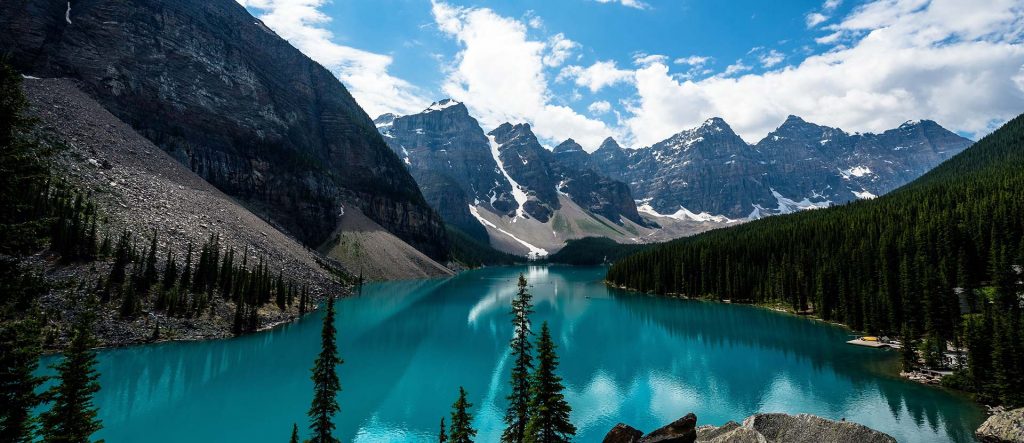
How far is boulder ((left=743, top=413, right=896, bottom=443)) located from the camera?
628 inches

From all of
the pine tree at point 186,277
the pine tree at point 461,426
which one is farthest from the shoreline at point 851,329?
the pine tree at point 186,277

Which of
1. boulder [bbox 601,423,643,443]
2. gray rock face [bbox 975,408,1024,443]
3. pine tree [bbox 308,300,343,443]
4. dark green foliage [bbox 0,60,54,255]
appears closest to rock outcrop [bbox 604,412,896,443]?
boulder [bbox 601,423,643,443]

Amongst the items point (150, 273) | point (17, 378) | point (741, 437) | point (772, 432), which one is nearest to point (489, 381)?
point (772, 432)

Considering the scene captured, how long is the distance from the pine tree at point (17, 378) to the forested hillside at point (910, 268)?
55243 mm

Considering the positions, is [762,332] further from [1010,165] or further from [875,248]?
[1010,165]

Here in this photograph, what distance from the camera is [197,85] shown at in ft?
477

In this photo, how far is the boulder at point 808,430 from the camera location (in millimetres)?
15953

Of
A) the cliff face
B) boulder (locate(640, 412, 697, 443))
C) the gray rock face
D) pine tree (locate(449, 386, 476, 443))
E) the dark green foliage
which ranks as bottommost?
the gray rock face

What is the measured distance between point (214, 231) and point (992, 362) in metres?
110

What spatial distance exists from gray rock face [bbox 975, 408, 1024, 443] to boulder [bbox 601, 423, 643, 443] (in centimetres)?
2852

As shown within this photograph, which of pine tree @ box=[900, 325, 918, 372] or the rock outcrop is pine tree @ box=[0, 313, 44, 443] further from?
pine tree @ box=[900, 325, 918, 372]

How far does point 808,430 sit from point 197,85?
Answer: 174897mm

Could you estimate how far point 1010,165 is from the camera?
10856 centimetres

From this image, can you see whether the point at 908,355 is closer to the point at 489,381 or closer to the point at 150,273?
the point at 489,381
